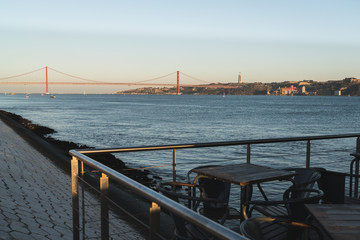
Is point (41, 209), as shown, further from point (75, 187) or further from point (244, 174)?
point (244, 174)

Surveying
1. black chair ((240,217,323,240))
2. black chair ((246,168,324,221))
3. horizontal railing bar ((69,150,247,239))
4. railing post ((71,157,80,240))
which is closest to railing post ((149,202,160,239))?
horizontal railing bar ((69,150,247,239))

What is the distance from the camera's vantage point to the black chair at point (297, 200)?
2.64 metres

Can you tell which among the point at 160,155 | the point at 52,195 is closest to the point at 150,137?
the point at 160,155

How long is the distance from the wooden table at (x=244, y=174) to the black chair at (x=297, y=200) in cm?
11

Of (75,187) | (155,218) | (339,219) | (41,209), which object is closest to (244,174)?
(339,219)

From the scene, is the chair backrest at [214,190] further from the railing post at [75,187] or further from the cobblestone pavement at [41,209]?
the railing post at [75,187]

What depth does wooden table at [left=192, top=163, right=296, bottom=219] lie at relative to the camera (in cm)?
314

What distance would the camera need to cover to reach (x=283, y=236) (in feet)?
8.54

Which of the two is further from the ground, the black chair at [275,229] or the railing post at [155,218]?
the railing post at [155,218]

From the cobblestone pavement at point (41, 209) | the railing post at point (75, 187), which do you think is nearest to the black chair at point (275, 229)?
the cobblestone pavement at point (41, 209)

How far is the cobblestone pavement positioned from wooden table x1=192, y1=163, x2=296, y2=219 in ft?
3.26

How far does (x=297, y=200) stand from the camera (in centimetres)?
265

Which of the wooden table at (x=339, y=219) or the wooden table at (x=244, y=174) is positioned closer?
the wooden table at (x=339, y=219)

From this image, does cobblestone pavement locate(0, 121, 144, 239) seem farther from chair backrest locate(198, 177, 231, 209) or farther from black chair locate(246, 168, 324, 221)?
black chair locate(246, 168, 324, 221)
